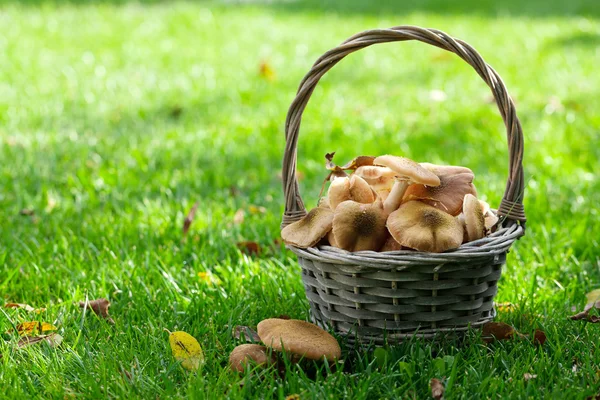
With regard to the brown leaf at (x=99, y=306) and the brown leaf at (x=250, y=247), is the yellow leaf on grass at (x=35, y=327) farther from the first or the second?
the brown leaf at (x=250, y=247)

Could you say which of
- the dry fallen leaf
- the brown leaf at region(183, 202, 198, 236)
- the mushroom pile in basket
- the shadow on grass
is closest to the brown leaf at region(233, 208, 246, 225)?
the brown leaf at region(183, 202, 198, 236)

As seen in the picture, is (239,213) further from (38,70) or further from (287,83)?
(38,70)

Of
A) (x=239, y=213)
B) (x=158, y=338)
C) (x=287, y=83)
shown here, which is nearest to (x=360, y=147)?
(x=239, y=213)

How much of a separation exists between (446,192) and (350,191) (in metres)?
0.29

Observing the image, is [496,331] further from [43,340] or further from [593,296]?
[43,340]

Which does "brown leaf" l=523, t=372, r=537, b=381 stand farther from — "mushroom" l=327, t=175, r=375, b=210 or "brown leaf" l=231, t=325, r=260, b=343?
"brown leaf" l=231, t=325, r=260, b=343

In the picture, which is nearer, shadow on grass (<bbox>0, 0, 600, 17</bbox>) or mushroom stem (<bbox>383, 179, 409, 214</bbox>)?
mushroom stem (<bbox>383, 179, 409, 214</bbox>)

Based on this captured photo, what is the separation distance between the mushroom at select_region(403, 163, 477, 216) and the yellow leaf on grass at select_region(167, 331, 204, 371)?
747mm

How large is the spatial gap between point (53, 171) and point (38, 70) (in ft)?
7.48

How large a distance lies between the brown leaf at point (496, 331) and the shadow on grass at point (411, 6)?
6684mm

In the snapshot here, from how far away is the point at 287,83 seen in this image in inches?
224

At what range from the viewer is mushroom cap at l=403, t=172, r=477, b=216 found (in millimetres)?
2166

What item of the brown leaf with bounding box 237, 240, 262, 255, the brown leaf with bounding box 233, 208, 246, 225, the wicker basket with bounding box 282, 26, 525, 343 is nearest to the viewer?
the wicker basket with bounding box 282, 26, 525, 343

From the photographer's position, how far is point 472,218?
82.1 inches
